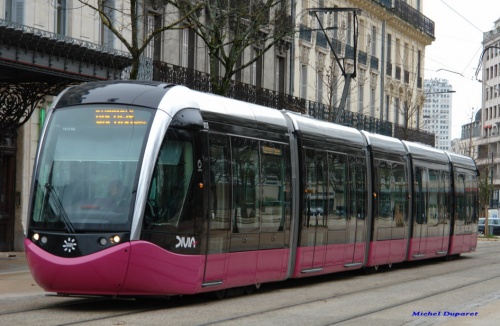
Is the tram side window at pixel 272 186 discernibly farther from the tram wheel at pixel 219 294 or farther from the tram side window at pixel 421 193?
the tram side window at pixel 421 193

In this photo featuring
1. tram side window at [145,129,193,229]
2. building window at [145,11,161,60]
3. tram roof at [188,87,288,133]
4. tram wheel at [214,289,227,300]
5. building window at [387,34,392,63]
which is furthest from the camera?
building window at [387,34,392,63]

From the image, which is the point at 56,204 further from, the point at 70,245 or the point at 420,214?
the point at 420,214

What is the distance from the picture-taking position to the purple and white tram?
14.7m

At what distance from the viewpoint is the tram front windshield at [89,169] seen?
14695 mm

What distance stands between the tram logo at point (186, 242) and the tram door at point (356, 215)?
7.15 m

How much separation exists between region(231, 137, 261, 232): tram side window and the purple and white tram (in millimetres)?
26

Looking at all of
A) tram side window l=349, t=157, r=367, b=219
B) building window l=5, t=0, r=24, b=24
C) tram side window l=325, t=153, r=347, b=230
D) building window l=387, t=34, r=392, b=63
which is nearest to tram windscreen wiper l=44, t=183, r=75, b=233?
tram side window l=325, t=153, r=347, b=230

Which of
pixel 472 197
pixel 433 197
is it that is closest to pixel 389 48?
pixel 472 197

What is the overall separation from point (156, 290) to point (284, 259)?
13.8ft

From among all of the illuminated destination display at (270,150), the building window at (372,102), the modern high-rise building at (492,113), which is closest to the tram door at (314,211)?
the illuminated destination display at (270,150)

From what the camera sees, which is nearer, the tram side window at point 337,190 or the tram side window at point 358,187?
the tram side window at point 337,190

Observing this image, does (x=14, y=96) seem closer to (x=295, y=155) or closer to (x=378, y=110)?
(x=295, y=155)

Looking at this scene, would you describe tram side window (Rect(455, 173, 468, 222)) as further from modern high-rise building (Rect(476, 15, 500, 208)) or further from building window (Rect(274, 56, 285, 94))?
modern high-rise building (Rect(476, 15, 500, 208))

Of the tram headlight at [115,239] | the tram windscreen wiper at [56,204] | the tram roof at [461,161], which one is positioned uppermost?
the tram roof at [461,161]
